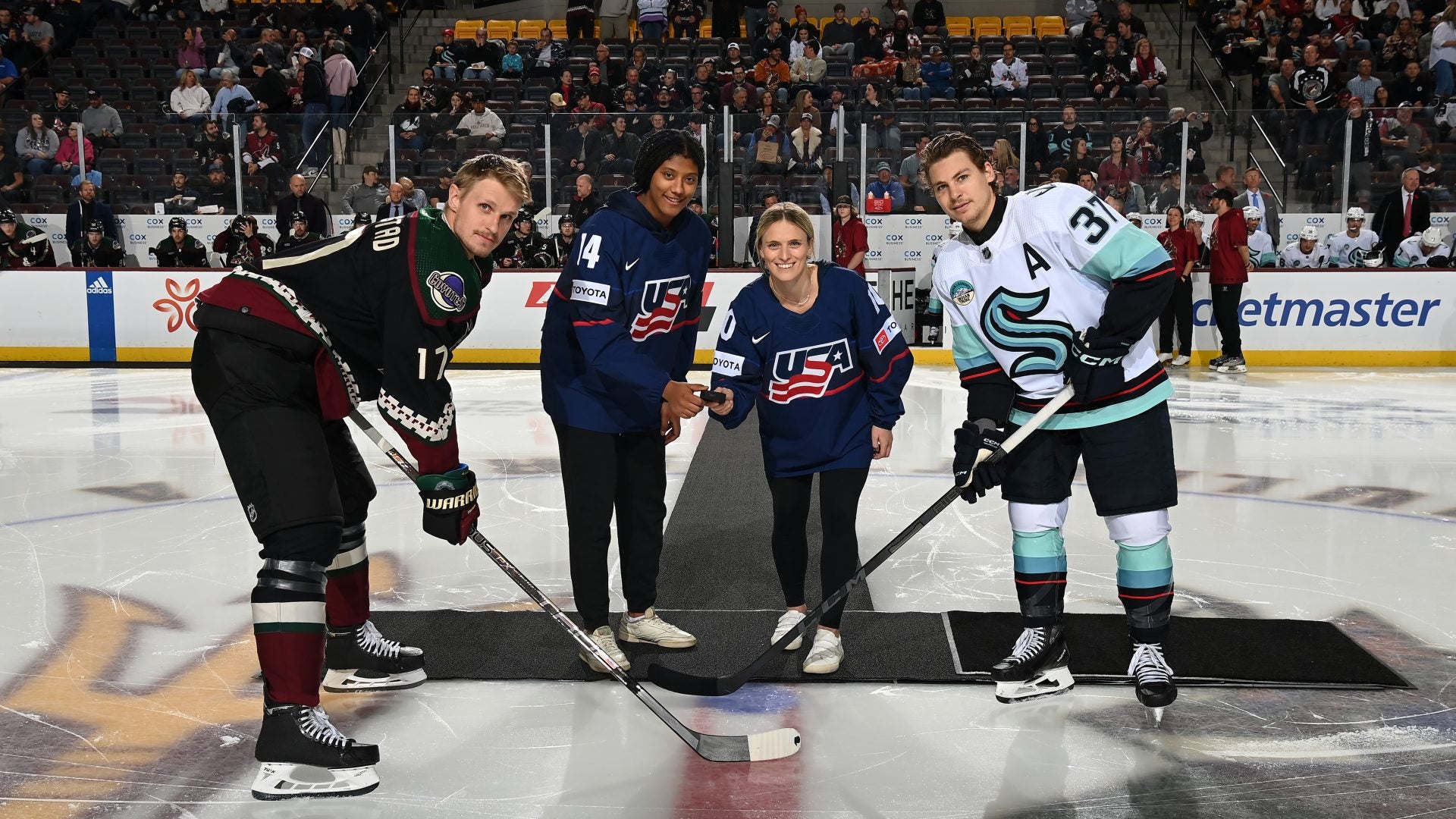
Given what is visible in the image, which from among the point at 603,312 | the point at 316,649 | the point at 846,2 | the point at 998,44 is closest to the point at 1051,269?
the point at 603,312

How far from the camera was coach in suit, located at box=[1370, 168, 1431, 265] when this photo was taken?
426 inches

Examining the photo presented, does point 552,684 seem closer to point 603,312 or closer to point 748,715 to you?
point 748,715

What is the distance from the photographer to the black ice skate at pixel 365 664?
323 centimetres

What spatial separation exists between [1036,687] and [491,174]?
177 cm

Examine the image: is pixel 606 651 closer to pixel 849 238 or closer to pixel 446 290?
pixel 446 290

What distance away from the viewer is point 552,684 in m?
3.25

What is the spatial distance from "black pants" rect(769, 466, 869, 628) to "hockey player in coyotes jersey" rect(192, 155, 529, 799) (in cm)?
96

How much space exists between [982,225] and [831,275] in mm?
486

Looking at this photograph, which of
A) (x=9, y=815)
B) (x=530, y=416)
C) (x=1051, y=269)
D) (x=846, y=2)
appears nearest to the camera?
(x=9, y=815)

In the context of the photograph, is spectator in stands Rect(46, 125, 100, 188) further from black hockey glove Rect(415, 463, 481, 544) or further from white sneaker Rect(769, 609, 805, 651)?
black hockey glove Rect(415, 463, 481, 544)

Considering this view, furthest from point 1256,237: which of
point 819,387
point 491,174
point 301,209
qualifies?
point 491,174

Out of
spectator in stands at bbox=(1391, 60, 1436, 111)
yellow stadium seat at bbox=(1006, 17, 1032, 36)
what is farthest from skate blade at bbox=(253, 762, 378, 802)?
yellow stadium seat at bbox=(1006, 17, 1032, 36)

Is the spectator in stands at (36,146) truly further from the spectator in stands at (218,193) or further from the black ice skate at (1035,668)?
the black ice skate at (1035,668)

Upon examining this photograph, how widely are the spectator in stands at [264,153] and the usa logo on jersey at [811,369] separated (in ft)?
30.4
